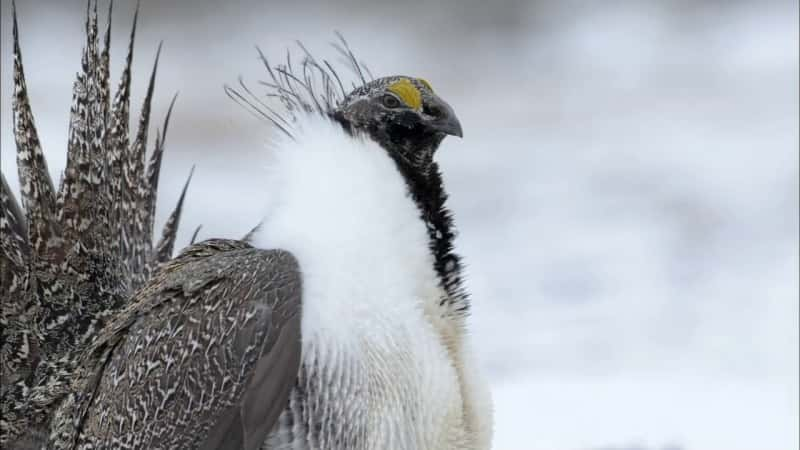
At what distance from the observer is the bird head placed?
1.37 m

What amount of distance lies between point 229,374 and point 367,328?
0.15 m

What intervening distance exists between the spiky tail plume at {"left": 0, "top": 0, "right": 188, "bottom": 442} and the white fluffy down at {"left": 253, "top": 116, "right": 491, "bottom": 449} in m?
0.41

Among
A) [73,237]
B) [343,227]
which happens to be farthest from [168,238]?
[343,227]

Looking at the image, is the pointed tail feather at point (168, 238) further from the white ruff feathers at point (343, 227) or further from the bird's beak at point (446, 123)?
the bird's beak at point (446, 123)

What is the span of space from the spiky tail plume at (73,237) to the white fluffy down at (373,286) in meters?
0.41

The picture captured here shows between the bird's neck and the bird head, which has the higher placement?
the bird head

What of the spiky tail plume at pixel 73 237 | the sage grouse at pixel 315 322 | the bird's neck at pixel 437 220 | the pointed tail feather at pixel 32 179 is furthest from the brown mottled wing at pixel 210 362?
the pointed tail feather at pixel 32 179

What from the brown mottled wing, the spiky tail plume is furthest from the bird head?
the spiky tail plume

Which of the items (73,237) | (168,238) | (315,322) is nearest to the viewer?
(315,322)

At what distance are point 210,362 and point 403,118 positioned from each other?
347 millimetres

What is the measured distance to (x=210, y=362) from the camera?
126 cm

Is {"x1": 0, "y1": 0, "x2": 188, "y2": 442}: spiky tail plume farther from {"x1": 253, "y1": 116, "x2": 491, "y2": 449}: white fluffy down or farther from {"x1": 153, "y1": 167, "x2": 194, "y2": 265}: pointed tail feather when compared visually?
{"x1": 253, "y1": 116, "x2": 491, "y2": 449}: white fluffy down

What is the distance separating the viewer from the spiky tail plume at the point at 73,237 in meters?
1.66

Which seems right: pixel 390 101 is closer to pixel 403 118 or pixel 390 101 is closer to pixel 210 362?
pixel 403 118
